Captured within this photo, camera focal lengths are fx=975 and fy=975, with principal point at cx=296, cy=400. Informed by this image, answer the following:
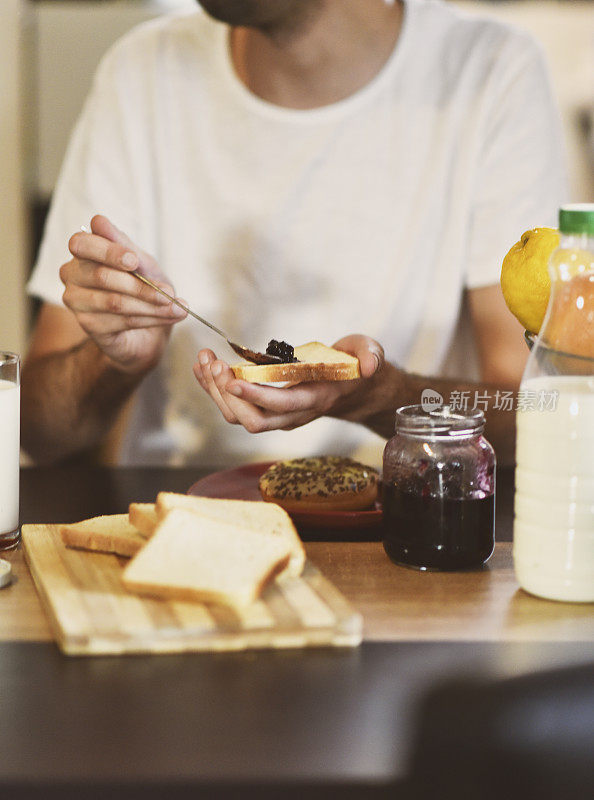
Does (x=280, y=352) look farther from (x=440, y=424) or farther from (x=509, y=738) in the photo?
(x=509, y=738)

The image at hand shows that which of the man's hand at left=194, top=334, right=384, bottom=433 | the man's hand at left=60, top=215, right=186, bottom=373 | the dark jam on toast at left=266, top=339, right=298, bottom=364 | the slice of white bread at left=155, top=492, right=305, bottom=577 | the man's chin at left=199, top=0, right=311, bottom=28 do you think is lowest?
the slice of white bread at left=155, top=492, right=305, bottom=577

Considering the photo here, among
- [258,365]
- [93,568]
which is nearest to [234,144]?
[258,365]

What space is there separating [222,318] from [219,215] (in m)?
0.19

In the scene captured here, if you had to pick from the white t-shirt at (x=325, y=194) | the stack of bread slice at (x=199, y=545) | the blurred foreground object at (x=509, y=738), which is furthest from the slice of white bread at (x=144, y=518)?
the white t-shirt at (x=325, y=194)

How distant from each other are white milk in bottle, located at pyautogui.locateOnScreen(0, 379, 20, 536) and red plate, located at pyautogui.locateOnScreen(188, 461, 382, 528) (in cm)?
22

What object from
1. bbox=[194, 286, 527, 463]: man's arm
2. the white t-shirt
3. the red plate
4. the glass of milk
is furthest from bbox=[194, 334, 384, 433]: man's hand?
the white t-shirt

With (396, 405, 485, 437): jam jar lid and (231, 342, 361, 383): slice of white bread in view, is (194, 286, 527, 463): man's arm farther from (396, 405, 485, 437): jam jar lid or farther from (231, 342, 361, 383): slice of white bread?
(396, 405, 485, 437): jam jar lid

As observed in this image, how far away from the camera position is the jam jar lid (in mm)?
921

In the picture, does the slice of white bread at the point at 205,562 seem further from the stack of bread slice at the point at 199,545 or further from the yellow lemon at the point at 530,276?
the yellow lemon at the point at 530,276

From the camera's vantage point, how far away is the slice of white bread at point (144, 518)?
93cm

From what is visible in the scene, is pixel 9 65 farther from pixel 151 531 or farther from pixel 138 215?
pixel 151 531

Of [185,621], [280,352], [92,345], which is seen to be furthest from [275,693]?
[92,345]

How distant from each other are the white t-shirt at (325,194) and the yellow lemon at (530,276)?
32.7 inches

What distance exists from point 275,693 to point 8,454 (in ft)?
1.44
